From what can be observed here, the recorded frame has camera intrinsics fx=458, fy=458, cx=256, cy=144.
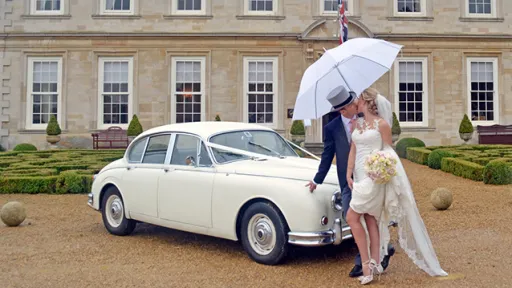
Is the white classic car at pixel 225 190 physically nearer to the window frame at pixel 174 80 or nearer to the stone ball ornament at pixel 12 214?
the stone ball ornament at pixel 12 214

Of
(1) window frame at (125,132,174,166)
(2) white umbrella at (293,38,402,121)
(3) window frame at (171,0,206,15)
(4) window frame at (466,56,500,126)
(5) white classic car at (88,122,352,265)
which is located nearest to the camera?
(5) white classic car at (88,122,352,265)

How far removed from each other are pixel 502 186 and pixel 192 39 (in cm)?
1377

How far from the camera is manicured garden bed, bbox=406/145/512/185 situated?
9.63 m

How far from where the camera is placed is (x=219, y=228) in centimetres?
520

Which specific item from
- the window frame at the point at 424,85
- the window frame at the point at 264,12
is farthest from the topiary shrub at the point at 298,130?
the window frame at the point at 264,12

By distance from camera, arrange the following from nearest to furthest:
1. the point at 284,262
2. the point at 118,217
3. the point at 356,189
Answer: the point at 356,189 < the point at 284,262 < the point at 118,217

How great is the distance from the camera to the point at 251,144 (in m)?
5.85

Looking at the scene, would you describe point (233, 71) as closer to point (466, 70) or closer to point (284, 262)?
point (466, 70)

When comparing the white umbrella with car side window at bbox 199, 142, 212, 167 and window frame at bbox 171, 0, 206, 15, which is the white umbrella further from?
window frame at bbox 171, 0, 206, 15

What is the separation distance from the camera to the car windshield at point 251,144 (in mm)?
5555

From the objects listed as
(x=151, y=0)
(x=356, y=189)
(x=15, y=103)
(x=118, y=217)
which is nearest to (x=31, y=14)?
(x=15, y=103)

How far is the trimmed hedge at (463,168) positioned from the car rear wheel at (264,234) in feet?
23.7

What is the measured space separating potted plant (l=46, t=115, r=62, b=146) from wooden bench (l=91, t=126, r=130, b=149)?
54.1 inches

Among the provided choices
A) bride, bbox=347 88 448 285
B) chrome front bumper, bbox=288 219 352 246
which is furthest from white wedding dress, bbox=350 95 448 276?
chrome front bumper, bbox=288 219 352 246
